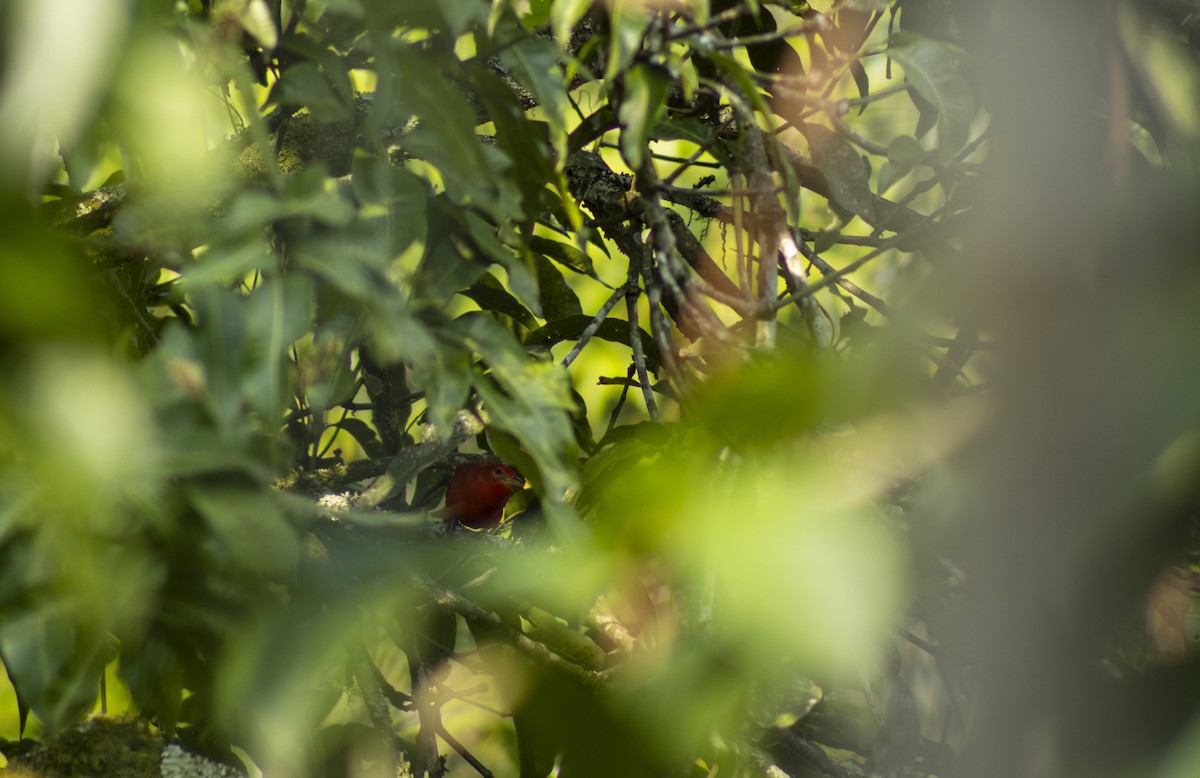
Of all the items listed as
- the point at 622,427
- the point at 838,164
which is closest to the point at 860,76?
the point at 838,164

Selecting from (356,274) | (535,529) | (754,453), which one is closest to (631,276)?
(535,529)

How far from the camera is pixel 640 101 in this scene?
23.4 inches

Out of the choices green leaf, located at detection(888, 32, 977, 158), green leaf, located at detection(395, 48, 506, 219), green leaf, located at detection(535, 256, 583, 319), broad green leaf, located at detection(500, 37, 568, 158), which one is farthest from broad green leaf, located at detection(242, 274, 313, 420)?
green leaf, located at detection(535, 256, 583, 319)

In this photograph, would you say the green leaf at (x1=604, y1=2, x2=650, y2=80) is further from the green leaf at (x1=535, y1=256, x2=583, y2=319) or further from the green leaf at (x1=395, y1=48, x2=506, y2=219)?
the green leaf at (x1=535, y1=256, x2=583, y2=319)

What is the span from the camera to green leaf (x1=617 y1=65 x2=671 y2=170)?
1.92ft

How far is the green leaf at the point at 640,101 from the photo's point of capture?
584 mm

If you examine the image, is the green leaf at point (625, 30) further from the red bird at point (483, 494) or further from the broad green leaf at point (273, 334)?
the red bird at point (483, 494)

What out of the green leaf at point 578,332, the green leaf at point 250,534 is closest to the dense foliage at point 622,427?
the green leaf at point 250,534

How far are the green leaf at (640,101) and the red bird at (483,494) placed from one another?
24.4 inches

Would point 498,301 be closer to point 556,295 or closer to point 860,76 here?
point 556,295

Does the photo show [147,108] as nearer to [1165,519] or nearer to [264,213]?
[264,213]

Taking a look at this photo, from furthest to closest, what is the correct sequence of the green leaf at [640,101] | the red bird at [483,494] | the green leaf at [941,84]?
the red bird at [483,494] → the green leaf at [941,84] → the green leaf at [640,101]

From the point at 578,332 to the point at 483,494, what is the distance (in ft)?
0.79

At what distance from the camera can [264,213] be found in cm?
47
